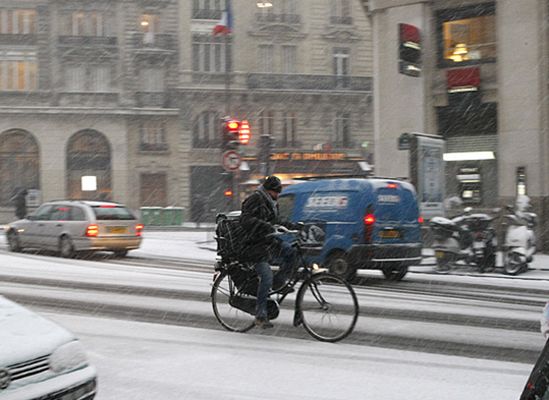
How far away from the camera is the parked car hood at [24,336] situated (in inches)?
160

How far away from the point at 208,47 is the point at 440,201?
2868 centimetres

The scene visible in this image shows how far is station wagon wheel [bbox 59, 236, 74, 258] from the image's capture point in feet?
57.9

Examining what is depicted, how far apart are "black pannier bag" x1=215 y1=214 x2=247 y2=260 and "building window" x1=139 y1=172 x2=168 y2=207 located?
1421 inches

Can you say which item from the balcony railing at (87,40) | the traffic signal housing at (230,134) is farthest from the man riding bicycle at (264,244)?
the balcony railing at (87,40)

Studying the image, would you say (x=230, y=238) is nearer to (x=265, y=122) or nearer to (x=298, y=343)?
(x=298, y=343)

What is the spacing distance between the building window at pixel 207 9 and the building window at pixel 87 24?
16.6 feet

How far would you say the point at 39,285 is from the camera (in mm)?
11938

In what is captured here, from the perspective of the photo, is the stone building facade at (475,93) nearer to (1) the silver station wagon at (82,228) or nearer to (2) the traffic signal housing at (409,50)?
(2) the traffic signal housing at (409,50)

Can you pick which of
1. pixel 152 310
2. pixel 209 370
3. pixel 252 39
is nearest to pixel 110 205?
pixel 152 310

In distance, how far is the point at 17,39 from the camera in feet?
139

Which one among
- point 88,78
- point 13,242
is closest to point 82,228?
point 13,242

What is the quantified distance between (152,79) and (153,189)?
6547 millimetres

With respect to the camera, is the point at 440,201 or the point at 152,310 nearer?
the point at 152,310

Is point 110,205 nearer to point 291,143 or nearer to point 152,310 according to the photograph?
point 152,310
